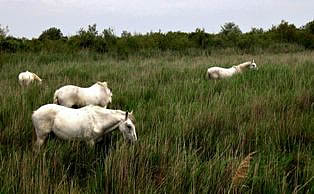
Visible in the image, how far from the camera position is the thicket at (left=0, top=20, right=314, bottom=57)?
1903cm

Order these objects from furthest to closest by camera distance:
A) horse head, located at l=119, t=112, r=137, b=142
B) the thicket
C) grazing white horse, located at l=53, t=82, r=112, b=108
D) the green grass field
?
1. the thicket
2. grazing white horse, located at l=53, t=82, r=112, b=108
3. horse head, located at l=119, t=112, r=137, b=142
4. the green grass field

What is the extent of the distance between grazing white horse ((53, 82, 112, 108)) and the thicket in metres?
13.2

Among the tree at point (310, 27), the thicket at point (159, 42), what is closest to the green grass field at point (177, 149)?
the thicket at point (159, 42)

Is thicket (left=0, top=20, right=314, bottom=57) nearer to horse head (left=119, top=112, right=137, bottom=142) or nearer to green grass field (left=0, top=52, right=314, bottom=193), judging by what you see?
green grass field (left=0, top=52, right=314, bottom=193)

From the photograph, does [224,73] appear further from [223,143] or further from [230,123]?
[223,143]

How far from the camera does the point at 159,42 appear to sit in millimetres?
22578

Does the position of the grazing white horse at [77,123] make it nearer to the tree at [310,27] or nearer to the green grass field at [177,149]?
the green grass field at [177,149]

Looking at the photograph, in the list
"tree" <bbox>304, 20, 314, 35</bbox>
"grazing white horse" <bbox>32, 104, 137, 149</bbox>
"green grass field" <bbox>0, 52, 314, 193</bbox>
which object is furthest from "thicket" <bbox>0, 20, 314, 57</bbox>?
"grazing white horse" <bbox>32, 104, 137, 149</bbox>

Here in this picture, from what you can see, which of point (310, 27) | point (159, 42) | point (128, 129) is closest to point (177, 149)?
point (128, 129)

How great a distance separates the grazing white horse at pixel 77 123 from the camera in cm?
389

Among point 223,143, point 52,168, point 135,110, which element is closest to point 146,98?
point 135,110

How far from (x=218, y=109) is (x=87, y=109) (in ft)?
6.31

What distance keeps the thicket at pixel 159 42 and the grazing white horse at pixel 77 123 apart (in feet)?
49.3

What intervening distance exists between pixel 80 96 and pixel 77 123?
1.95 meters
